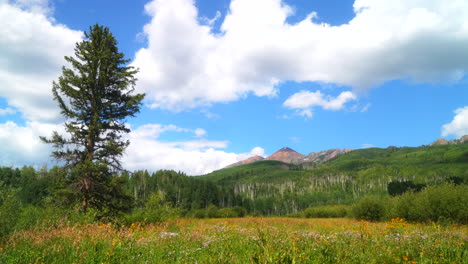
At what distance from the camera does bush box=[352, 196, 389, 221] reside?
2827cm

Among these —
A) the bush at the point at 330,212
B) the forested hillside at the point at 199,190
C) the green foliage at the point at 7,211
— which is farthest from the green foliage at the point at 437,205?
the bush at the point at 330,212

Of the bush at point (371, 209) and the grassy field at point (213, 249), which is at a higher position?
the grassy field at point (213, 249)

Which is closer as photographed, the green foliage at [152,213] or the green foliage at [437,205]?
the green foliage at [152,213]

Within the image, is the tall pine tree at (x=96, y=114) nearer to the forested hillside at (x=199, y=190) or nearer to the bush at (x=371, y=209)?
the forested hillside at (x=199, y=190)

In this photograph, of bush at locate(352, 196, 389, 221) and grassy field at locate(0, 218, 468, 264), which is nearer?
grassy field at locate(0, 218, 468, 264)

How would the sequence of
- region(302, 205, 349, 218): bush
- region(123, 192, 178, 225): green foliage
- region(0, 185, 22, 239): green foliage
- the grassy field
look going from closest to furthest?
the grassy field < region(0, 185, 22, 239): green foliage < region(123, 192, 178, 225): green foliage < region(302, 205, 349, 218): bush

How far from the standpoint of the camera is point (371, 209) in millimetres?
28906

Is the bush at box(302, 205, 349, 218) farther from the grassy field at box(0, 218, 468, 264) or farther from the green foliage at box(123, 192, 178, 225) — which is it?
the grassy field at box(0, 218, 468, 264)

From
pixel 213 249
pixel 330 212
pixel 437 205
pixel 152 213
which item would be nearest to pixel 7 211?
pixel 152 213

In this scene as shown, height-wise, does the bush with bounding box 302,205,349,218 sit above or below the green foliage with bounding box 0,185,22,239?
below

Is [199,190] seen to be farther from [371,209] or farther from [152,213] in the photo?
[152,213]

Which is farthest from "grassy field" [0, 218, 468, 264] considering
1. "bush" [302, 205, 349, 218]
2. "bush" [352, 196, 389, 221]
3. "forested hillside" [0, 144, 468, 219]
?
"bush" [302, 205, 349, 218]

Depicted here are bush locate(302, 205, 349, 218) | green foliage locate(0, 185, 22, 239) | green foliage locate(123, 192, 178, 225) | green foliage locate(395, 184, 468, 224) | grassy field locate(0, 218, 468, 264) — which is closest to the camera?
grassy field locate(0, 218, 468, 264)

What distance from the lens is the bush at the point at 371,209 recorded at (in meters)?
28.3
